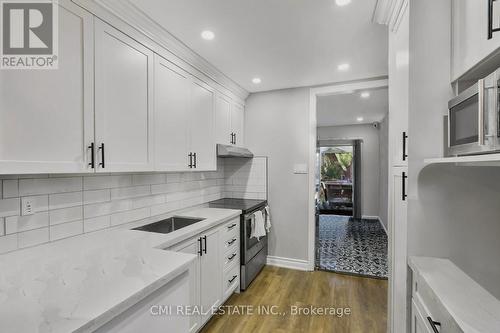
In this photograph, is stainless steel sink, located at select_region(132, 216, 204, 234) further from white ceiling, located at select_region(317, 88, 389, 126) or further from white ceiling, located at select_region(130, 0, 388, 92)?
white ceiling, located at select_region(317, 88, 389, 126)

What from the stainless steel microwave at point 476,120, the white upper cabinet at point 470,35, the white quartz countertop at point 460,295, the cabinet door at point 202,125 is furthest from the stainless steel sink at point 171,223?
the white upper cabinet at point 470,35

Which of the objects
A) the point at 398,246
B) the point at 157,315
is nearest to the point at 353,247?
the point at 398,246

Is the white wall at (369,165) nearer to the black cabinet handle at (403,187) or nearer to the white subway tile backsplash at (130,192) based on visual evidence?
the black cabinet handle at (403,187)

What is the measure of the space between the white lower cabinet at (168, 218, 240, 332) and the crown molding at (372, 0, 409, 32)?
2.10 meters

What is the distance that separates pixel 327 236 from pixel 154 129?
13.2ft

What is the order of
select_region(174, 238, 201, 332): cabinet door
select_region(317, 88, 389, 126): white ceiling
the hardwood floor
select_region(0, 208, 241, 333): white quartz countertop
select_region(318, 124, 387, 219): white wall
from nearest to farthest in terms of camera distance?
1. select_region(0, 208, 241, 333): white quartz countertop
2. select_region(174, 238, 201, 332): cabinet door
3. the hardwood floor
4. select_region(317, 88, 389, 126): white ceiling
5. select_region(318, 124, 387, 219): white wall

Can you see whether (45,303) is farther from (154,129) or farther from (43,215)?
(154,129)

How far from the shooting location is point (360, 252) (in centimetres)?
385

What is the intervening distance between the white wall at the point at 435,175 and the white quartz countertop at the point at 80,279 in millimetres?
1311

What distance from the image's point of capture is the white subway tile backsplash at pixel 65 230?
4.87ft

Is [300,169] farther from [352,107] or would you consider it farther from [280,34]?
[352,107]

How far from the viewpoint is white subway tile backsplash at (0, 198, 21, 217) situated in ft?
4.17

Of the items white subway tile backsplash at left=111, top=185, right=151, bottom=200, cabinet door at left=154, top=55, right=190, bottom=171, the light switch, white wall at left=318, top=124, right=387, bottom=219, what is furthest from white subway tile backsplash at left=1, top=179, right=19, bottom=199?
white wall at left=318, top=124, right=387, bottom=219

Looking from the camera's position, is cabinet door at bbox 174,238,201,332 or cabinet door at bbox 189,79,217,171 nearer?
cabinet door at bbox 174,238,201,332
